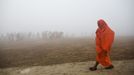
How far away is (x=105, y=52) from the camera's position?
6.67 meters

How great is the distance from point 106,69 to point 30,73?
2.67 metres

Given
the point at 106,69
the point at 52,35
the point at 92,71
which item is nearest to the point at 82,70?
the point at 92,71

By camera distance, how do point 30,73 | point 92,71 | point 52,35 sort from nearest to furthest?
point 92,71, point 30,73, point 52,35

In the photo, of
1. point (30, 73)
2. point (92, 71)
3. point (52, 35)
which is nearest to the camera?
point (92, 71)

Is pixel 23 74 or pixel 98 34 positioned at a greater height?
pixel 98 34

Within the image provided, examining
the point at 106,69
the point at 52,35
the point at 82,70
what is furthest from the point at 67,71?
the point at 52,35

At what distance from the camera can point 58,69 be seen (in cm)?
720

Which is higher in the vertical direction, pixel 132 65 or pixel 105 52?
pixel 105 52

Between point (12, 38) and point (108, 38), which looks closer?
point (108, 38)

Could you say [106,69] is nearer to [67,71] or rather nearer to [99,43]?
[99,43]

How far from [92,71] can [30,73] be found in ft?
7.22

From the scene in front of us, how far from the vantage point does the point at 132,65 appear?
719 cm

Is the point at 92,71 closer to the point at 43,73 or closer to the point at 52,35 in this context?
the point at 43,73

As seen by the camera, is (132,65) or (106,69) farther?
(132,65)
